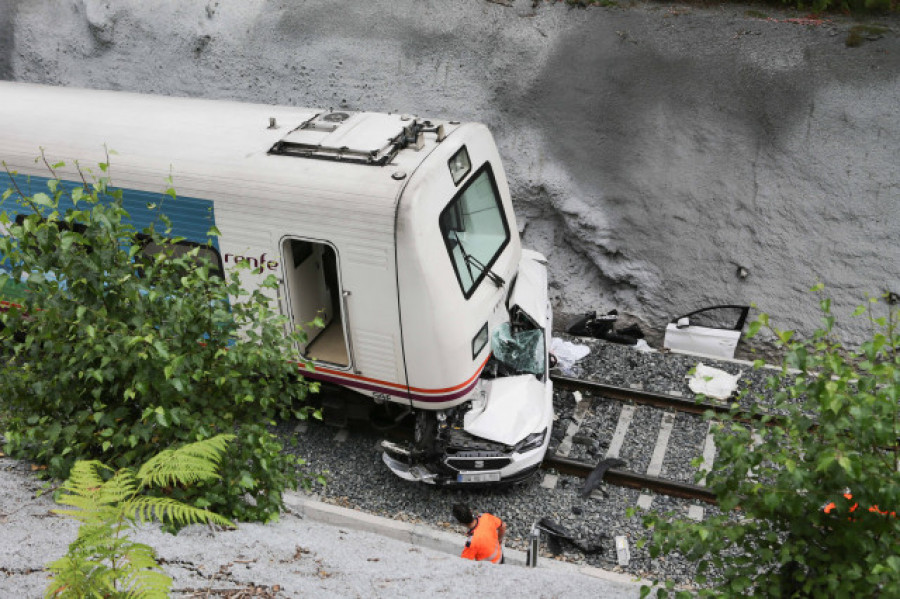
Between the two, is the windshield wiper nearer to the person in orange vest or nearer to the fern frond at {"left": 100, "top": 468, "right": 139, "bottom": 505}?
the person in orange vest

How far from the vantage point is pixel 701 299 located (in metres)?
11.6

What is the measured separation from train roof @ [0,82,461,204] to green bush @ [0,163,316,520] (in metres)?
2.29

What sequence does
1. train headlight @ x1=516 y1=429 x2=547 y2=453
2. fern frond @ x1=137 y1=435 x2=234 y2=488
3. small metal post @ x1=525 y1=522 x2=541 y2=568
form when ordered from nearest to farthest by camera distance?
fern frond @ x1=137 y1=435 x2=234 y2=488 < small metal post @ x1=525 y1=522 x2=541 y2=568 < train headlight @ x1=516 y1=429 x2=547 y2=453

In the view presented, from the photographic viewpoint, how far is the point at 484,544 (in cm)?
709

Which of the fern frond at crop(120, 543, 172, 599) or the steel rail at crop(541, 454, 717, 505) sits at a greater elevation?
the fern frond at crop(120, 543, 172, 599)

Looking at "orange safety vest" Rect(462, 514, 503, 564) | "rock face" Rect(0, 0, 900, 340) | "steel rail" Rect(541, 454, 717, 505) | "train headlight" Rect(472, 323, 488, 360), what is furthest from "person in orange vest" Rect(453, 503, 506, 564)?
"rock face" Rect(0, 0, 900, 340)

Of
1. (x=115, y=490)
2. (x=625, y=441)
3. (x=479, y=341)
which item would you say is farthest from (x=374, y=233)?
(x=625, y=441)

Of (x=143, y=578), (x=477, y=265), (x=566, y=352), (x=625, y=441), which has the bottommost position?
(x=625, y=441)

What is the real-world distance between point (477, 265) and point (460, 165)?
38.8 inches

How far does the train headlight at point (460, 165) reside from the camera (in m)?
7.98

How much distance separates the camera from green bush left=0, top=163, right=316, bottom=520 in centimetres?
A: 518

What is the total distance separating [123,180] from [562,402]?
529cm

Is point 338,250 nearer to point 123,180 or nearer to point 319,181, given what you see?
point 319,181

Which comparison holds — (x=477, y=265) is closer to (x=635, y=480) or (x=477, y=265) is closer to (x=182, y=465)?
(x=635, y=480)
